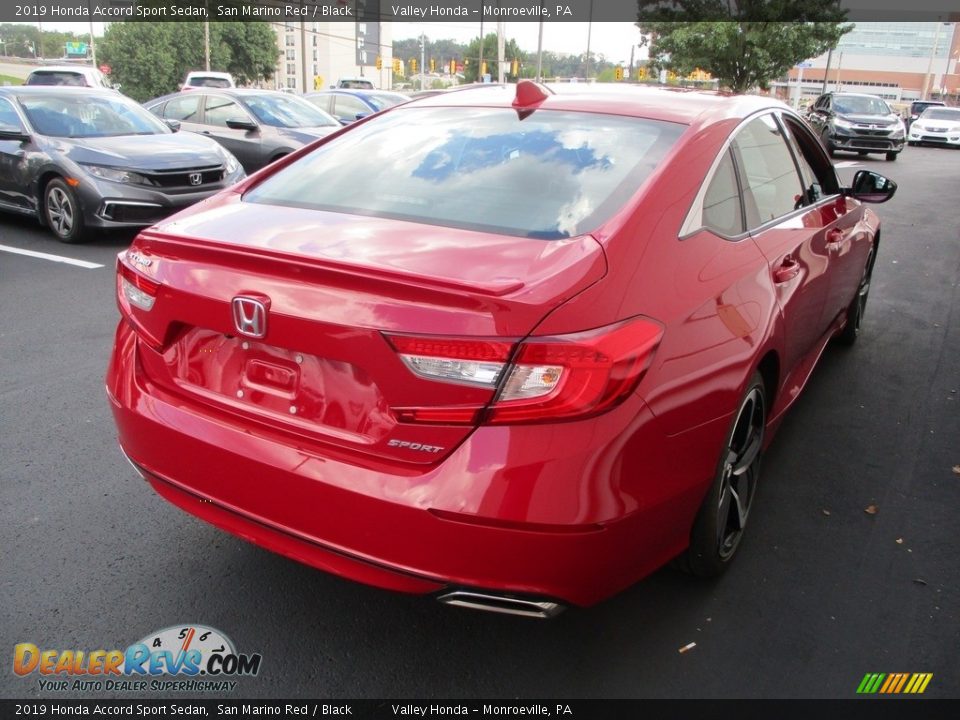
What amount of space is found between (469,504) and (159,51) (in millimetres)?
85799

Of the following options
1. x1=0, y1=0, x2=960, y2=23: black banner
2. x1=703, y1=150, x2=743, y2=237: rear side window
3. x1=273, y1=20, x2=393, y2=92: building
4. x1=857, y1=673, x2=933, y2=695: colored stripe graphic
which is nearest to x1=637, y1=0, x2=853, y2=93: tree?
x1=0, y1=0, x2=960, y2=23: black banner

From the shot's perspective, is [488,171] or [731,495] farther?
[731,495]

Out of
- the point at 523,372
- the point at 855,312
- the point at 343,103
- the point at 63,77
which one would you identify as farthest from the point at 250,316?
the point at 63,77

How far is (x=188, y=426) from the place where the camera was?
7.64ft

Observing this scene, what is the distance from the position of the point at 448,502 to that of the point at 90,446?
8.03ft

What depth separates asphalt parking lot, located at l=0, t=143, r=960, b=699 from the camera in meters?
2.43

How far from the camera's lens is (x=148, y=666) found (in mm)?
2430

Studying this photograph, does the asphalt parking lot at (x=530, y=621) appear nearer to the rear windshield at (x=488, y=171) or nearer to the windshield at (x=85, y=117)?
the rear windshield at (x=488, y=171)

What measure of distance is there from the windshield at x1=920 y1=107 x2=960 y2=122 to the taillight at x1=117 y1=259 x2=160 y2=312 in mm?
31560

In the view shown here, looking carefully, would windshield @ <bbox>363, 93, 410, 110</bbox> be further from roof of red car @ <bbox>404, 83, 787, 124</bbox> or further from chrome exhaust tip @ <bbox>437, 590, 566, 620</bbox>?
chrome exhaust tip @ <bbox>437, 590, 566, 620</bbox>

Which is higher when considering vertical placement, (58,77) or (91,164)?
(58,77)

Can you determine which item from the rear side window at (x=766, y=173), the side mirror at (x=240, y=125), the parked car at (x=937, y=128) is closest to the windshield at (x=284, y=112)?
the side mirror at (x=240, y=125)

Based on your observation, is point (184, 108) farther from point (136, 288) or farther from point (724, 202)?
point (724, 202)

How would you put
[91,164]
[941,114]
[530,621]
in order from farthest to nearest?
[941,114] → [91,164] → [530,621]
